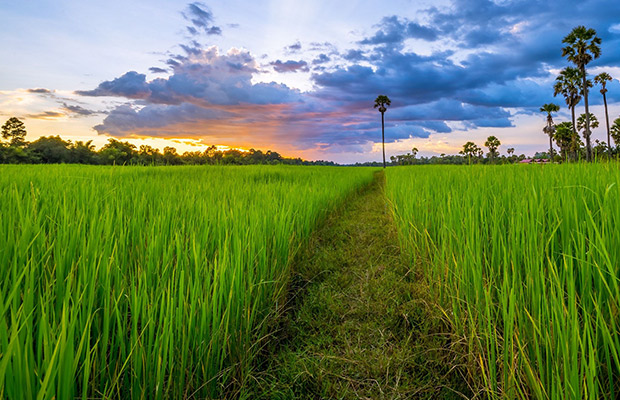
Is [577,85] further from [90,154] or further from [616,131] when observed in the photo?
[90,154]

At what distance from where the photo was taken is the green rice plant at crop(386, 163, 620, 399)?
33.3 inches

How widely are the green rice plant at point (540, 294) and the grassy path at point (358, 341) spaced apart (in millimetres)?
173

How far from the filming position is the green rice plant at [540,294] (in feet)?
2.77

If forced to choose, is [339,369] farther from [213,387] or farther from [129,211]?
[129,211]

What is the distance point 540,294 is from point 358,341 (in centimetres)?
92

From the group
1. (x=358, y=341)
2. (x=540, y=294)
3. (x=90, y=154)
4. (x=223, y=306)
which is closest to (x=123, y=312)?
(x=223, y=306)

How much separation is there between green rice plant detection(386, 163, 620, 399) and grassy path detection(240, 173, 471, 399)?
17 cm

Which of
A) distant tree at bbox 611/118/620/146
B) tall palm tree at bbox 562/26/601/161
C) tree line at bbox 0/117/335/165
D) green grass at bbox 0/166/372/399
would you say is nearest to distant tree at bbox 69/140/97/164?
tree line at bbox 0/117/335/165

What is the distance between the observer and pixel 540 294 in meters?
1.03

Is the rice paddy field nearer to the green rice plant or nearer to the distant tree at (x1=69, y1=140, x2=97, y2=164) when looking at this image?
the green rice plant

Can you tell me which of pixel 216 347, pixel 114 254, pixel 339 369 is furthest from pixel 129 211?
pixel 339 369

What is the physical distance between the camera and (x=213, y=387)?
3.64 ft

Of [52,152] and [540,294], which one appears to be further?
[52,152]

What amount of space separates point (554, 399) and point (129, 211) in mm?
2561
